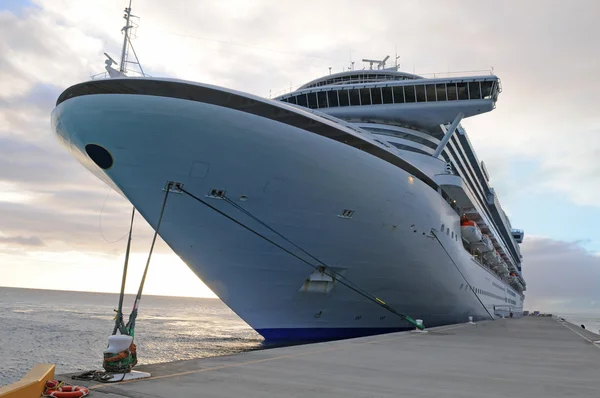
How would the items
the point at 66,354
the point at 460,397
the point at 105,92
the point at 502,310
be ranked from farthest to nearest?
→ the point at 502,310 → the point at 66,354 → the point at 105,92 → the point at 460,397

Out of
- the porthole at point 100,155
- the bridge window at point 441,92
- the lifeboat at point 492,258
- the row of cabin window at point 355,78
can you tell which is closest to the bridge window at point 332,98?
the bridge window at point 441,92

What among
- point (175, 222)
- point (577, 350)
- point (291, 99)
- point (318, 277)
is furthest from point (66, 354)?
point (577, 350)

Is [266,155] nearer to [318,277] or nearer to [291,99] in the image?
[318,277]

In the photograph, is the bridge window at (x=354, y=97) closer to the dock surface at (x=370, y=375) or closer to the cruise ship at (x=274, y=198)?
the cruise ship at (x=274, y=198)

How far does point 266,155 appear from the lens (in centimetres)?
1231

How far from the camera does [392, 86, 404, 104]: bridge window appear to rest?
21.5 metres

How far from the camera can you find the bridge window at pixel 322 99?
917 inches

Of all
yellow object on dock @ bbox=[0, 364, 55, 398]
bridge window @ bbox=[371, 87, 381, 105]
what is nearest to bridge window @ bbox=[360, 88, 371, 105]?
bridge window @ bbox=[371, 87, 381, 105]

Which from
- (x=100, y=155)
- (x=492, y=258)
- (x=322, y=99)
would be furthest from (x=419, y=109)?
(x=492, y=258)

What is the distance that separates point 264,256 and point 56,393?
9429 millimetres

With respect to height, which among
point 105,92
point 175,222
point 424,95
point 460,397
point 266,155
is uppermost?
point 424,95

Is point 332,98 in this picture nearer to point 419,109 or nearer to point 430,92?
point 419,109

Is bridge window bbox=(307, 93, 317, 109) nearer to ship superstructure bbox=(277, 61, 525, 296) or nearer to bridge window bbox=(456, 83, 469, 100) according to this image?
ship superstructure bbox=(277, 61, 525, 296)

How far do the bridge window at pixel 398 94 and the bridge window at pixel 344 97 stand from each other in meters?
2.25
